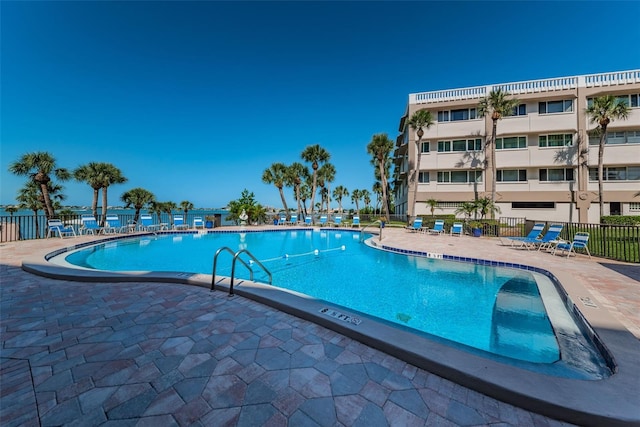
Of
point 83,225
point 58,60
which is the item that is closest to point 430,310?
point 83,225

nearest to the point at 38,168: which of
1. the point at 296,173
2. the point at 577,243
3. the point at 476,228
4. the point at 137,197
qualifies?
the point at 137,197

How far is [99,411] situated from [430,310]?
4810 mm

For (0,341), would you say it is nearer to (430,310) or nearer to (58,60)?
(430,310)

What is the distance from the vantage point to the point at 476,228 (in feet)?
46.3

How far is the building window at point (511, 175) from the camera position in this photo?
19131 mm

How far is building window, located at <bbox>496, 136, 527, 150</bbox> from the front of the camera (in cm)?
1892

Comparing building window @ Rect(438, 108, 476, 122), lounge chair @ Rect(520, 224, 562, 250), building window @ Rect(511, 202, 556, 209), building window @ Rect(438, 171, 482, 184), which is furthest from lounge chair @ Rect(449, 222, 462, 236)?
building window @ Rect(438, 108, 476, 122)

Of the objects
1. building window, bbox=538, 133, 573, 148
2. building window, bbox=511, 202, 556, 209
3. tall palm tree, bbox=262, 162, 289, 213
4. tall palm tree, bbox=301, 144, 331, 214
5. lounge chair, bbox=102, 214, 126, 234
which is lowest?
lounge chair, bbox=102, 214, 126, 234

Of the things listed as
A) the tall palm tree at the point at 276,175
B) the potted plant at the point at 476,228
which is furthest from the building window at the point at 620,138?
the tall palm tree at the point at 276,175

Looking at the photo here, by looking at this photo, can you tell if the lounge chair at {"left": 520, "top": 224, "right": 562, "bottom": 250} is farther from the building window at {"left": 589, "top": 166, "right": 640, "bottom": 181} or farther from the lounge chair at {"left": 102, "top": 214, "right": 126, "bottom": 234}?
the lounge chair at {"left": 102, "top": 214, "right": 126, "bottom": 234}

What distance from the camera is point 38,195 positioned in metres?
15.0

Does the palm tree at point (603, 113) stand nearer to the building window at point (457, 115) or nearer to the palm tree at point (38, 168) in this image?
the building window at point (457, 115)

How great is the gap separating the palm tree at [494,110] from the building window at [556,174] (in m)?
3.97

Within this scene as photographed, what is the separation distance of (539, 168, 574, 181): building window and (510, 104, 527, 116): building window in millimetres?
4751
